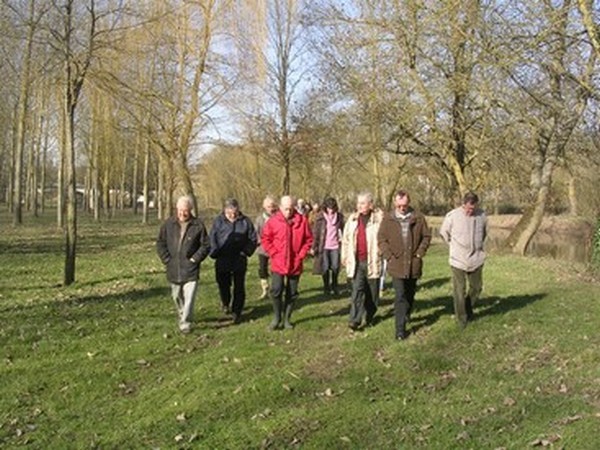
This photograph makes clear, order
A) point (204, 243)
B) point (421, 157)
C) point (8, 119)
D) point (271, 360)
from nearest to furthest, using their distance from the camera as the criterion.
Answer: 1. point (271, 360)
2. point (204, 243)
3. point (421, 157)
4. point (8, 119)

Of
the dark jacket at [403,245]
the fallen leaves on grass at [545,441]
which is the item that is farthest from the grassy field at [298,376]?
the dark jacket at [403,245]

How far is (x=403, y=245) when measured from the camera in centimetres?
826

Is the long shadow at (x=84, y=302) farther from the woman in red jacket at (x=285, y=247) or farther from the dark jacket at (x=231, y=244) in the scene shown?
the woman in red jacket at (x=285, y=247)

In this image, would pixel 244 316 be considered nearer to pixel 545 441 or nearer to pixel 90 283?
pixel 90 283

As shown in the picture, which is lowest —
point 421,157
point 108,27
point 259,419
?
point 259,419

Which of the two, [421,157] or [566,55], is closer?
[566,55]

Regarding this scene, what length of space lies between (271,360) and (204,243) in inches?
89.3

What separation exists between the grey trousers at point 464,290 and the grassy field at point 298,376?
22cm

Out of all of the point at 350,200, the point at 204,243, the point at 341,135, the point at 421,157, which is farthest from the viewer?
the point at 350,200

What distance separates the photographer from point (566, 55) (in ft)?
42.7

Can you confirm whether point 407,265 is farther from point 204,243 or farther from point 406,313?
point 204,243

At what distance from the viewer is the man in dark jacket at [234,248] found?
9.67 metres

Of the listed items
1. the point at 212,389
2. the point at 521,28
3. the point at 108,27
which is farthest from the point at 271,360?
the point at 521,28

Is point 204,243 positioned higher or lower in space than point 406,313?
higher
